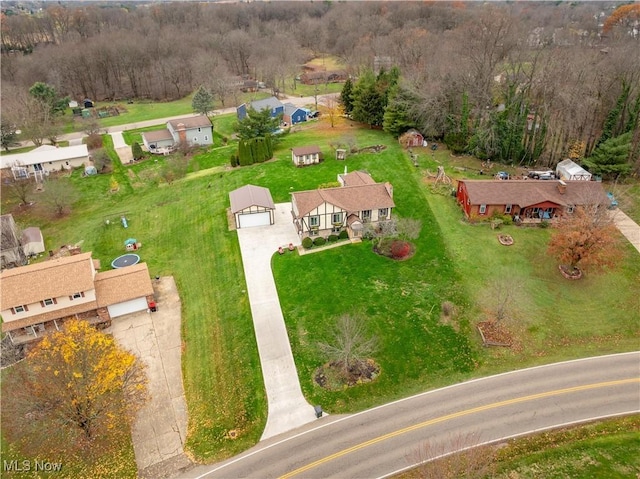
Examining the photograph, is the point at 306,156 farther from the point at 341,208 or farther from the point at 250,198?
the point at 341,208

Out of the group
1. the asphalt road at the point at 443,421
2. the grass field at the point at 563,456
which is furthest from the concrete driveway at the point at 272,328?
the grass field at the point at 563,456

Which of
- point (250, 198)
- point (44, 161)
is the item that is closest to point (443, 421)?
point (250, 198)

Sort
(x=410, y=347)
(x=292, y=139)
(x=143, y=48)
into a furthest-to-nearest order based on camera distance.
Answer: (x=143, y=48), (x=292, y=139), (x=410, y=347)

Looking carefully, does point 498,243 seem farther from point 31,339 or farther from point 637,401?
point 31,339

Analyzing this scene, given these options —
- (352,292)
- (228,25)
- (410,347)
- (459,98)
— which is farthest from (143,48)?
(410,347)

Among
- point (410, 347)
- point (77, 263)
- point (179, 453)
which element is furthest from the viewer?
point (77, 263)

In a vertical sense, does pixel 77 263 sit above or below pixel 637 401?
above

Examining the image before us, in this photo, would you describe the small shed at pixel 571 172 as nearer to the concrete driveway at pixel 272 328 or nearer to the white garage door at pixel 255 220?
the concrete driveway at pixel 272 328
